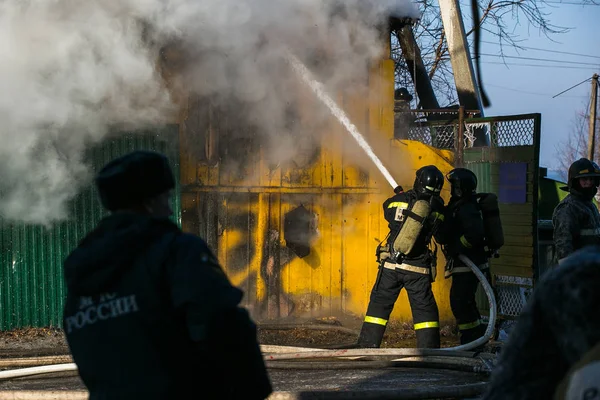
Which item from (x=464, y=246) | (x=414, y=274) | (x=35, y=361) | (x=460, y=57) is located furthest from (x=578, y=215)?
(x=460, y=57)

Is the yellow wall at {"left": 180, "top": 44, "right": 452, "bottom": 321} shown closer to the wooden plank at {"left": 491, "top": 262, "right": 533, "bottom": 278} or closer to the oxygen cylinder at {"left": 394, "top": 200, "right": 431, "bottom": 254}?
the wooden plank at {"left": 491, "top": 262, "right": 533, "bottom": 278}

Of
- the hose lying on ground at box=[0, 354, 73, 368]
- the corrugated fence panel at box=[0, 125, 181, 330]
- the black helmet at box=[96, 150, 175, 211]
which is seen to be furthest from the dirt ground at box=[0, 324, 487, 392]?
the black helmet at box=[96, 150, 175, 211]

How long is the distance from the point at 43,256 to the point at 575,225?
17.1 feet

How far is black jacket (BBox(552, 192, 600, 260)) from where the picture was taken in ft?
19.9

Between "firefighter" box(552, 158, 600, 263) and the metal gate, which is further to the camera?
the metal gate

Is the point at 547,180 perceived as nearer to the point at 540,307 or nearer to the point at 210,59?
the point at 210,59

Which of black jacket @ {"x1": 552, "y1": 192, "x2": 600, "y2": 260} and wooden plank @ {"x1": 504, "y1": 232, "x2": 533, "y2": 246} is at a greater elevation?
black jacket @ {"x1": 552, "y1": 192, "x2": 600, "y2": 260}

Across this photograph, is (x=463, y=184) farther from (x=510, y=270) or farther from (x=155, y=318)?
(x=155, y=318)

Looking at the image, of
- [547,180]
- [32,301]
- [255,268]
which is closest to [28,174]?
[32,301]

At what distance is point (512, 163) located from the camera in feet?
26.8

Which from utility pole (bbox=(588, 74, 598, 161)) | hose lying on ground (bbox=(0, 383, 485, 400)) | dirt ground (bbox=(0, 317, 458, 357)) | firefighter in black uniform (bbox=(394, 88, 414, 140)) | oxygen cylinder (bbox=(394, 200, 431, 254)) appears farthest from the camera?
utility pole (bbox=(588, 74, 598, 161))

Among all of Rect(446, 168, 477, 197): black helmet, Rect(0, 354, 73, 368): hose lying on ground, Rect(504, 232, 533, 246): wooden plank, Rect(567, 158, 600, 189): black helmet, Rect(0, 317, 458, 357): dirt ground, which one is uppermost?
Rect(567, 158, 600, 189): black helmet

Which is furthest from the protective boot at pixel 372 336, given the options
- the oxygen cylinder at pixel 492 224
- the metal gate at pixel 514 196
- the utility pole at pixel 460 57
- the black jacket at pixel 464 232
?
the utility pole at pixel 460 57

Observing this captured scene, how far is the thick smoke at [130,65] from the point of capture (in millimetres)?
6562
